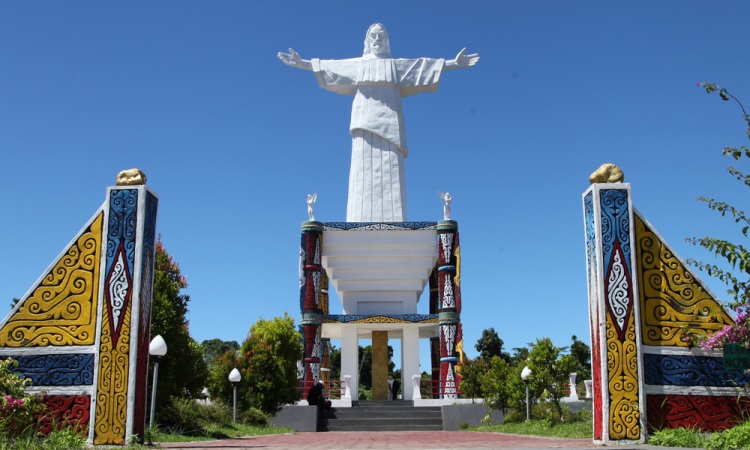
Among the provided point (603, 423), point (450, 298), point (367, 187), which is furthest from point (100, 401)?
point (367, 187)

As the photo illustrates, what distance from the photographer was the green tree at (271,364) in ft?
64.9

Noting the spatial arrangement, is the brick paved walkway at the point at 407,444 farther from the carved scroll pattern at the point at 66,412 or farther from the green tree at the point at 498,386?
the green tree at the point at 498,386

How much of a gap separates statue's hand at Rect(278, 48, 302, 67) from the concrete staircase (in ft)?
42.2

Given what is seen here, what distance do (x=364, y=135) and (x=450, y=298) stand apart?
22.5 feet

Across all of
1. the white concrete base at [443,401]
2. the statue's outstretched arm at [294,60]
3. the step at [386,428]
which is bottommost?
the step at [386,428]

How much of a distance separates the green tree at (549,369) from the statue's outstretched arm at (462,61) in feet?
48.5

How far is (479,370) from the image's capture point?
70.2 feet

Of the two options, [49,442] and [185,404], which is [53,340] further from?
[185,404]

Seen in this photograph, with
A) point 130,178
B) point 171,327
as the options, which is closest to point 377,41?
point 171,327

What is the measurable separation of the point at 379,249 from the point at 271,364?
7609mm

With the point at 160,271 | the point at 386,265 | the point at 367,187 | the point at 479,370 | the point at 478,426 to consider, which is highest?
the point at 367,187

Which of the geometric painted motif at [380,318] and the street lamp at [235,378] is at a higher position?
the geometric painted motif at [380,318]

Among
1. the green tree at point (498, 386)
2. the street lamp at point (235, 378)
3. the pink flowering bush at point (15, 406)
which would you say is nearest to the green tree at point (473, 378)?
the green tree at point (498, 386)

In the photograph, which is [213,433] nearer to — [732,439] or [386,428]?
[386,428]
